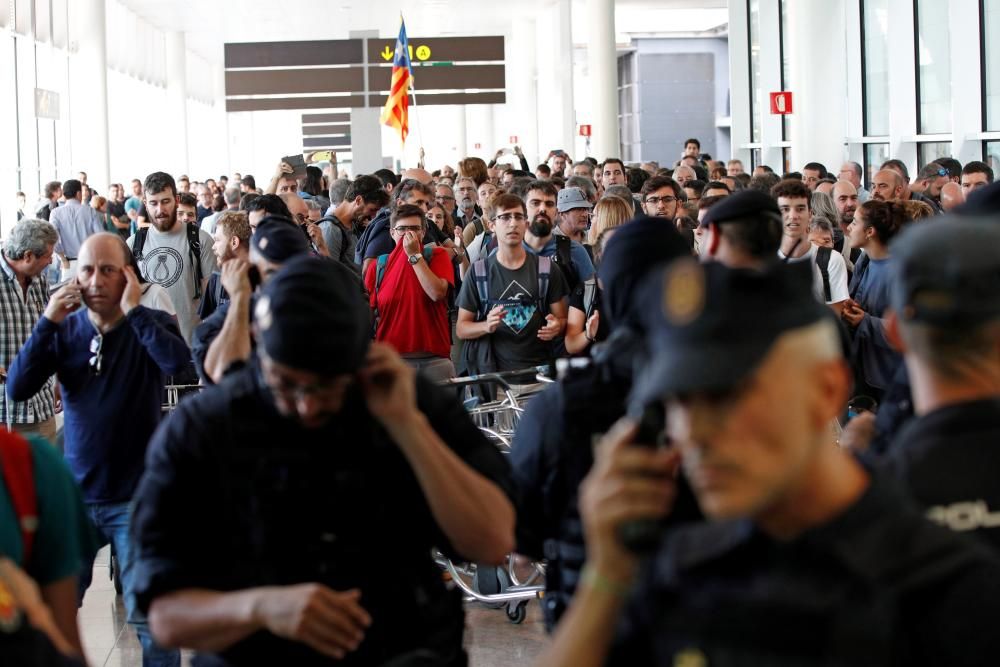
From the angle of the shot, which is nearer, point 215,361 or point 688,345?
point 688,345

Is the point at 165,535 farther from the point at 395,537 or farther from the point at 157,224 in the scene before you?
the point at 157,224

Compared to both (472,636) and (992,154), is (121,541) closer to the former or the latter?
(472,636)

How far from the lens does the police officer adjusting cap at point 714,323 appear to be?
1622mm

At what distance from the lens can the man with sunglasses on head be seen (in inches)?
208

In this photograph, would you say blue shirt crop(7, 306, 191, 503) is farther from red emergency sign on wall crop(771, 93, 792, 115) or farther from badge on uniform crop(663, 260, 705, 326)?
red emergency sign on wall crop(771, 93, 792, 115)

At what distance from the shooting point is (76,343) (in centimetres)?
548

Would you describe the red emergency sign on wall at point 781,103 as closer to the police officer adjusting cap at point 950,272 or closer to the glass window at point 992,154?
the glass window at point 992,154

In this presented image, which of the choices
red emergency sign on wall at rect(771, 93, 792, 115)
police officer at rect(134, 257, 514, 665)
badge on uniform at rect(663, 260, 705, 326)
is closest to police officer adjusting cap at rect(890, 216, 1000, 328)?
badge on uniform at rect(663, 260, 705, 326)

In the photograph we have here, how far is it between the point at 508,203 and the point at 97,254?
3.18 metres

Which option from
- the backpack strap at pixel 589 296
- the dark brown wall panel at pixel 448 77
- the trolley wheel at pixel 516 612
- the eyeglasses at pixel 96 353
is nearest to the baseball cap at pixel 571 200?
the backpack strap at pixel 589 296

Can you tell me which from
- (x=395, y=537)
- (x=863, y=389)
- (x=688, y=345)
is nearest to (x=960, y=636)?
(x=688, y=345)

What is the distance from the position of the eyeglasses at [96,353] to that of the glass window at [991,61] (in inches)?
578

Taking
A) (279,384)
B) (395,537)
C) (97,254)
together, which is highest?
(97,254)

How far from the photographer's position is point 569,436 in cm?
324
